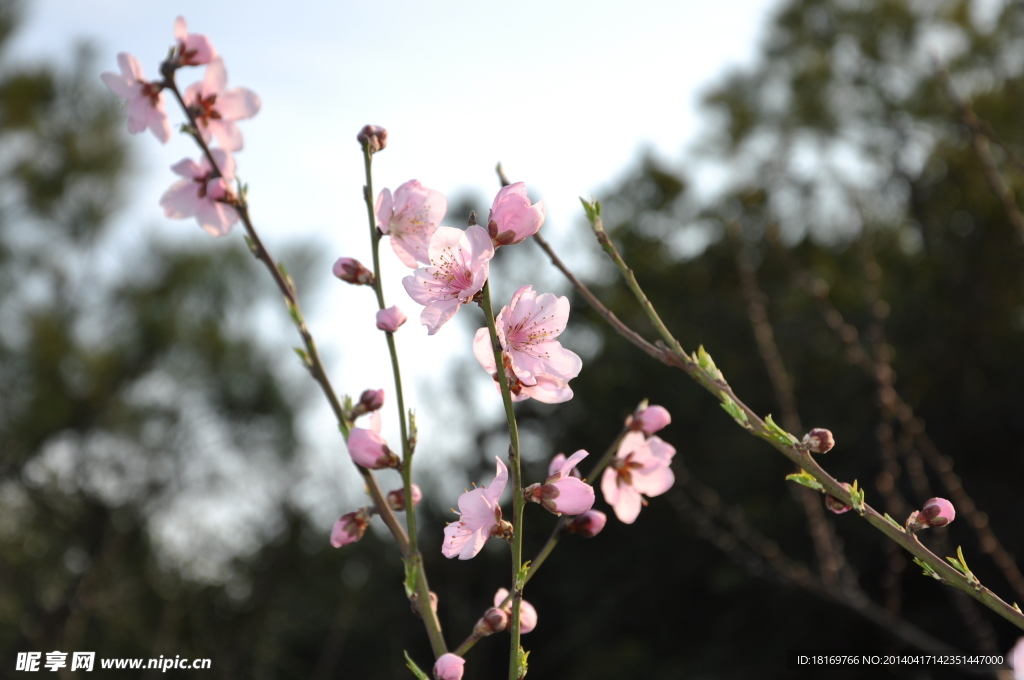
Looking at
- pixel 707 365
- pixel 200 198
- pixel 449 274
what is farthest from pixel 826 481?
pixel 200 198

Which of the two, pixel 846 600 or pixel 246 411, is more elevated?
pixel 846 600

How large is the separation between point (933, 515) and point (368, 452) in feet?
1.61

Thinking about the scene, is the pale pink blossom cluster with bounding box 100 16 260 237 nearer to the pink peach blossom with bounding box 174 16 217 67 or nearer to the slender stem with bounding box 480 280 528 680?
the pink peach blossom with bounding box 174 16 217 67

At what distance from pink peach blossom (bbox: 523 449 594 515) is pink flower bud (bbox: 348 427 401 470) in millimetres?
120

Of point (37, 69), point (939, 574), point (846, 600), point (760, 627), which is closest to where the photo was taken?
point (939, 574)

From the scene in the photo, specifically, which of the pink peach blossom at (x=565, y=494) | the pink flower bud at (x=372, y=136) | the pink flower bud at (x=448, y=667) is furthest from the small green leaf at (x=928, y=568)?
the pink flower bud at (x=372, y=136)

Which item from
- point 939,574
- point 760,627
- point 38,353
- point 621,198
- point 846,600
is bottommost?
point 760,627

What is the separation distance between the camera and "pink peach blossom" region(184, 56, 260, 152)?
89 centimetres

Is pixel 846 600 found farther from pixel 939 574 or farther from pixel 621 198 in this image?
pixel 621 198

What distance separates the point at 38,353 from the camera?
6.27m

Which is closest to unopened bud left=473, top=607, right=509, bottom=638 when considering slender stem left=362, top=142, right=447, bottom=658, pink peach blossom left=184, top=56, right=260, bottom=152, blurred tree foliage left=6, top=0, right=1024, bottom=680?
slender stem left=362, top=142, right=447, bottom=658

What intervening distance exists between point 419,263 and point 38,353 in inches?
267

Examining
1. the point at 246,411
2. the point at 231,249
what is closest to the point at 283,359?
the point at 246,411

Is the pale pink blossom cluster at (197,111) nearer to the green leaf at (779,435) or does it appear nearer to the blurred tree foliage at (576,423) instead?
the green leaf at (779,435)
